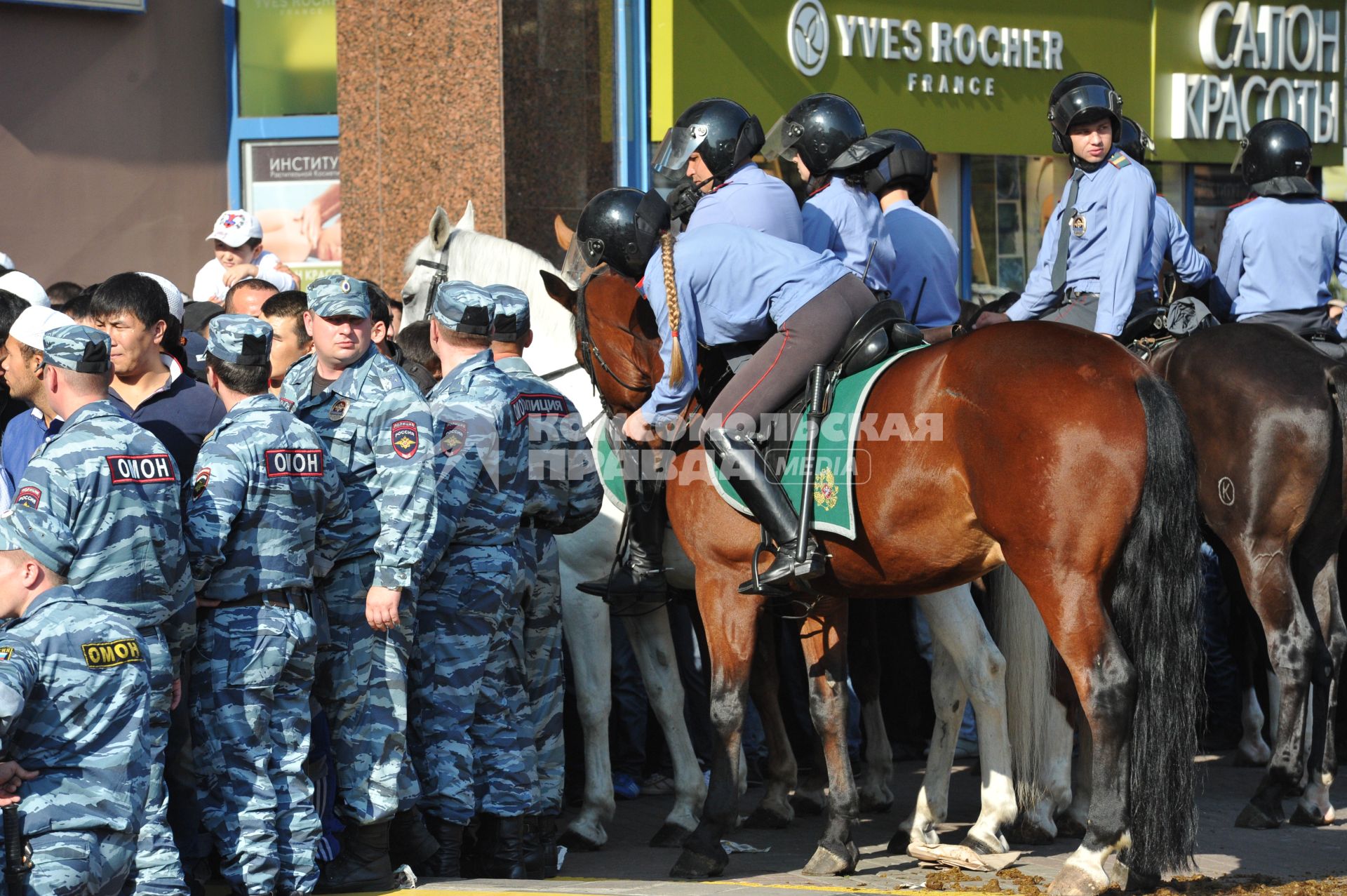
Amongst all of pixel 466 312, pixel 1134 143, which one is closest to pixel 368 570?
pixel 466 312

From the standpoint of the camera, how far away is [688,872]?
6445mm

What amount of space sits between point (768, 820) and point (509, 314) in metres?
2.61

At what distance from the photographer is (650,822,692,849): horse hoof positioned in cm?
721

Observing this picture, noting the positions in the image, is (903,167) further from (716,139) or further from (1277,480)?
(1277,480)

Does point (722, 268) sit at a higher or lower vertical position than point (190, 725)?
higher

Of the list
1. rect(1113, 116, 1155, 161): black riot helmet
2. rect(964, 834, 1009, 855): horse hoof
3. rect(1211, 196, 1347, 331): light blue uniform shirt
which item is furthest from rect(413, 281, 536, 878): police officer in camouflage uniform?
rect(1211, 196, 1347, 331): light blue uniform shirt

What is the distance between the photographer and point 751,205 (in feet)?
22.4

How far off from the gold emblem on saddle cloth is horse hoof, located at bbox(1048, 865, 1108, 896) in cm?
153

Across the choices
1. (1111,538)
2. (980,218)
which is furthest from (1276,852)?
(980,218)

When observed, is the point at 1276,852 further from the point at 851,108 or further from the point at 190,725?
the point at 190,725

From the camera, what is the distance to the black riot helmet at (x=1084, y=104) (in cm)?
766

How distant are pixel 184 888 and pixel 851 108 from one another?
4.37m

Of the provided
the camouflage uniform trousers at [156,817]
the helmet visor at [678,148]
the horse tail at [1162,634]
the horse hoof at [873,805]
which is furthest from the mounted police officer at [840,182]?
the camouflage uniform trousers at [156,817]

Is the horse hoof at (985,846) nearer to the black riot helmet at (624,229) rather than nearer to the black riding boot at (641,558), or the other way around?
the black riding boot at (641,558)
